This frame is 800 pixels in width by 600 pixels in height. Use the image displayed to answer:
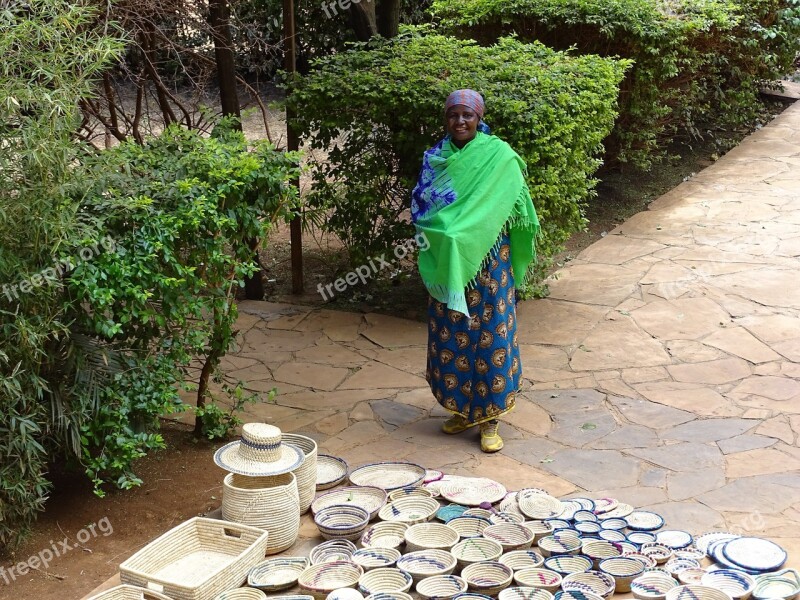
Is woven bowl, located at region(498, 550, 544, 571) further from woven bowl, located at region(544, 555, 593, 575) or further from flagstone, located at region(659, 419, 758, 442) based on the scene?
flagstone, located at region(659, 419, 758, 442)

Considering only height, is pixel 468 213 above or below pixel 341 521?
above

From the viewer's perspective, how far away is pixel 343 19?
12.0 meters

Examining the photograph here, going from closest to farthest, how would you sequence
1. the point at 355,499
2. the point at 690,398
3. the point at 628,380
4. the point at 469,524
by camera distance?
the point at 469,524, the point at 355,499, the point at 690,398, the point at 628,380

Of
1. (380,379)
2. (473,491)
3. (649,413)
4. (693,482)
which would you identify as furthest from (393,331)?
(693,482)

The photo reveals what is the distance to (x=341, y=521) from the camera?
480 cm

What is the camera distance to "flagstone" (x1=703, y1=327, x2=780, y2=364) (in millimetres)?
6636

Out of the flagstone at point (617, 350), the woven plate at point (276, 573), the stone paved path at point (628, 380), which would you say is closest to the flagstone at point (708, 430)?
the stone paved path at point (628, 380)

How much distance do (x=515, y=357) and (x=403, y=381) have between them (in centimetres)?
112

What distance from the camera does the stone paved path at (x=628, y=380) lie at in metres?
5.20

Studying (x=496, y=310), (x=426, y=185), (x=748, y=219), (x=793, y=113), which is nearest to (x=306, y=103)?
(x=426, y=185)

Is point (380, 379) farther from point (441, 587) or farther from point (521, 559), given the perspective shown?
point (441, 587)

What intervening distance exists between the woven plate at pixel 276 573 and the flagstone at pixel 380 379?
6.60ft

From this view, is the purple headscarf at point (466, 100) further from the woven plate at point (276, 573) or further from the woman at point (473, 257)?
the woven plate at point (276, 573)

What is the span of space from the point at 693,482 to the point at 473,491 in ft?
3.75
